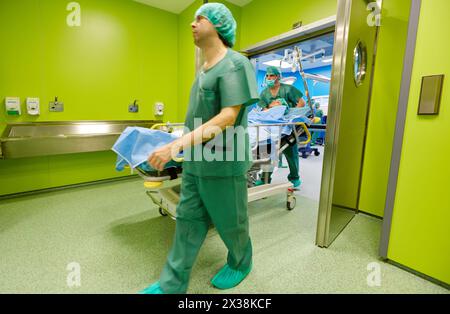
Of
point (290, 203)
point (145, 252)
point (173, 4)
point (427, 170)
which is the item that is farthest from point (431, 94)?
point (173, 4)

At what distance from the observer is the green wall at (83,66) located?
2.69 metres

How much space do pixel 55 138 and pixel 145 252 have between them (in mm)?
1735

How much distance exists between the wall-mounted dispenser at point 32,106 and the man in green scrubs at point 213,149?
8.53ft

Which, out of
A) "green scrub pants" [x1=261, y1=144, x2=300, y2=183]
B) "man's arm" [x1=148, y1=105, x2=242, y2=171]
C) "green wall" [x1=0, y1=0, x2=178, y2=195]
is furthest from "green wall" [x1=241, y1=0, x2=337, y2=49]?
"man's arm" [x1=148, y1=105, x2=242, y2=171]

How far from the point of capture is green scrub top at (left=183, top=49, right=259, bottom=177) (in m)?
1.08

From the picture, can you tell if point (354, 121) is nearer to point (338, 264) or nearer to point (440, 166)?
point (440, 166)

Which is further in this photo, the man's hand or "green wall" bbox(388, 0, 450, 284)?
"green wall" bbox(388, 0, 450, 284)

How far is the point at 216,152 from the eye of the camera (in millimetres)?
1182

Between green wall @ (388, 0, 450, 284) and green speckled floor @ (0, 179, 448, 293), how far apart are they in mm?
194

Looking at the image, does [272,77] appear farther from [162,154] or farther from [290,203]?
[162,154]

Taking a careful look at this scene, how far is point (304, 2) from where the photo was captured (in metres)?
2.70

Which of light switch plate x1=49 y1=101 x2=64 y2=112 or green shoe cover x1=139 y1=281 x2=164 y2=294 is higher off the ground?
light switch plate x1=49 y1=101 x2=64 y2=112

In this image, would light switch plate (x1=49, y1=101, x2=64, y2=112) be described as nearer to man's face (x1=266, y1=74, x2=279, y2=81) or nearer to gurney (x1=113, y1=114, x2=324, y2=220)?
gurney (x1=113, y1=114, x2=324, y2=220)
